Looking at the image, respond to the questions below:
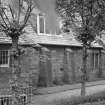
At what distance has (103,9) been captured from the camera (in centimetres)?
816

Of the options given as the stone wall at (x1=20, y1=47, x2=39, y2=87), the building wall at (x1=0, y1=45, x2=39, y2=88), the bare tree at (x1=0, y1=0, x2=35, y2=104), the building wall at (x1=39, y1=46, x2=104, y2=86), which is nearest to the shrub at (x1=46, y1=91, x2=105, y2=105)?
the bare tree at (x1=0, y1=0, x2=35, y2=104)

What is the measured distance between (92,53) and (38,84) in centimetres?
699

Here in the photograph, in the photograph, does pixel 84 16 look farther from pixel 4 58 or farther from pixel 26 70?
pixel 4 58

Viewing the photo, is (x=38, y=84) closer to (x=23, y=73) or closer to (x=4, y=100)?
(x=23, y=73)

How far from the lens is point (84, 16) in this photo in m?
8.45

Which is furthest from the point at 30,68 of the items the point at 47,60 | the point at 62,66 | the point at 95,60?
the point at 95,60

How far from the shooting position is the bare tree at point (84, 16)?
8.18 m

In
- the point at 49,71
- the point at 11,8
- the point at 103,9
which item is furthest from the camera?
the point at 49,71

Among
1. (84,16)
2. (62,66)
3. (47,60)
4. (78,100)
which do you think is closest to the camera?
(78,100)

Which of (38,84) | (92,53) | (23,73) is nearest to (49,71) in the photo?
(38,84)

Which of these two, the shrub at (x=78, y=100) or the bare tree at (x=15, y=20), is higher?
the bare tree at (x=15, y=20)

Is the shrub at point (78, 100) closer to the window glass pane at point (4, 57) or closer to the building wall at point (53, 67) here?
the building wall at point (53, 67)

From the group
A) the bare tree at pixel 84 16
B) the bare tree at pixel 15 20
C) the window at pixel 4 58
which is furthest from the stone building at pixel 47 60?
the bare tree at pixel 15 20

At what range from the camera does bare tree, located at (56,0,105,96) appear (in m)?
8.18
